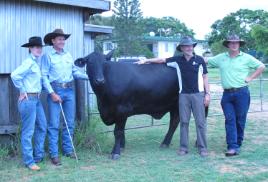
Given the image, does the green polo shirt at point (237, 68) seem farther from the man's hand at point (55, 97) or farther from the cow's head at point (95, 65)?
the man's hand at point (55, 97)

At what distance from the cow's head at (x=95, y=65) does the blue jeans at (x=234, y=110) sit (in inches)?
93.2

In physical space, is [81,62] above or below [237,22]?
below

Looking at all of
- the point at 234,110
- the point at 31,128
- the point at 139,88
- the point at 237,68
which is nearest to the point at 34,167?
the point at 31,128

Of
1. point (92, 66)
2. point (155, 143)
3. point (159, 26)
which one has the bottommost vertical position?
point (155, 143)

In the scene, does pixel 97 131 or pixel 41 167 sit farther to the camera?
pixel 97 131

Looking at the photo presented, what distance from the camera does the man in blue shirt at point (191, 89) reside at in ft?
24.7

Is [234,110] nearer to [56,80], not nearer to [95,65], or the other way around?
[95,65]

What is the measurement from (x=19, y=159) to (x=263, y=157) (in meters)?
4.21

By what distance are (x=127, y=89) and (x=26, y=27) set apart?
230 cm

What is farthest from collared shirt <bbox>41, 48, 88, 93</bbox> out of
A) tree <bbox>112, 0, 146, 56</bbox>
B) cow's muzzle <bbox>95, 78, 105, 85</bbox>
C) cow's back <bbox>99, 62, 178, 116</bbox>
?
tree <bbox>112, 0, 146, 56</bbox>

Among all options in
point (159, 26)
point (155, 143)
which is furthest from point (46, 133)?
point (159, 26)

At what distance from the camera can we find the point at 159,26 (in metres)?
91.2

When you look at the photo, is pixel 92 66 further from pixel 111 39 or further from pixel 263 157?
pixel 111 39

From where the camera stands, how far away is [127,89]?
773 centimetres
